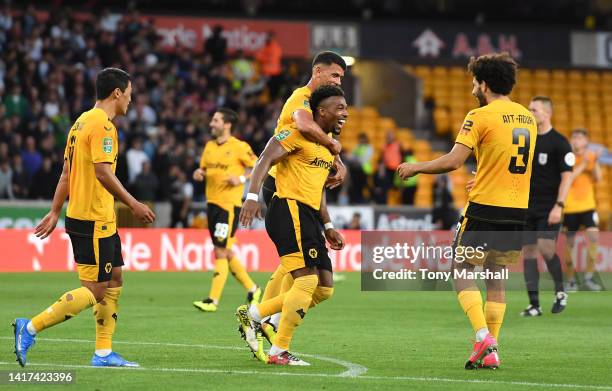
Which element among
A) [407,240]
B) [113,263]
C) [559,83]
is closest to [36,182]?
[407,240]

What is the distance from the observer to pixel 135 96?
88.0 ft

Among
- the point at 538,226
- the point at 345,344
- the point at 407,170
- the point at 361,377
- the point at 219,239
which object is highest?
the point at 407,170

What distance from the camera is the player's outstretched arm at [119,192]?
8961 millimetres

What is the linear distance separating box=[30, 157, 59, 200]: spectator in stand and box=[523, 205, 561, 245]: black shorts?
1149 centimetres

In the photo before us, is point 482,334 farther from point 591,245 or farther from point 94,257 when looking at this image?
point 591,245

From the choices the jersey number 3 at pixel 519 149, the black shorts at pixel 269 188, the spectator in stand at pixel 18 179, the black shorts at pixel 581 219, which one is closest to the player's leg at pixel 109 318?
the black shorts at pixel 269 188

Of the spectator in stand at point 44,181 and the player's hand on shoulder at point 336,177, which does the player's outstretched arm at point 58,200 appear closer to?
the player's hand on shoulder at point 336,177

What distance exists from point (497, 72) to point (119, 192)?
3.00 meters

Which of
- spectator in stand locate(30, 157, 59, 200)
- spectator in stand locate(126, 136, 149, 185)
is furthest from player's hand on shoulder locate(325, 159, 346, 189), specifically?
spectator in stand locate(126, 136, 149, 185)

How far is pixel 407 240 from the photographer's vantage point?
23844 millimetres

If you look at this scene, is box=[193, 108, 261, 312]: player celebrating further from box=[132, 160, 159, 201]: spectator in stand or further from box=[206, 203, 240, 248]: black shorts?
box=[132, 160, 159, 201]: spectator in stand

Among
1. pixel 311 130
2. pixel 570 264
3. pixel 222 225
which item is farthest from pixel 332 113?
pixel 570 264

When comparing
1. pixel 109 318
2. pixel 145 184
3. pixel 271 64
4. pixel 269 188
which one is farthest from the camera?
pixel 271 64

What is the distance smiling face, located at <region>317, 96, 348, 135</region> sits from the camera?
970 cm
